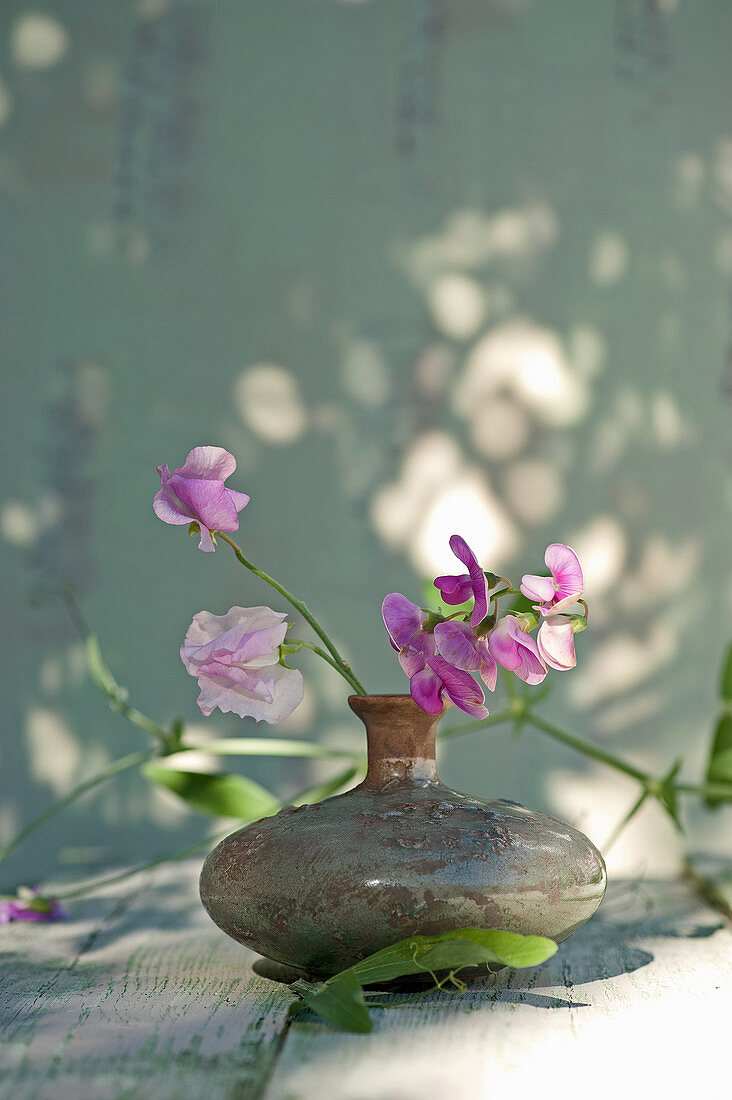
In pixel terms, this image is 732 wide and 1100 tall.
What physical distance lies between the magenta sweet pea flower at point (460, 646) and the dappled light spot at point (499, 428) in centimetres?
97

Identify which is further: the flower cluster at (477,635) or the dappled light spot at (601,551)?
the dappled light spot at (601,551)

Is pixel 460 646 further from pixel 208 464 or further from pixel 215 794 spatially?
pixel 215 794

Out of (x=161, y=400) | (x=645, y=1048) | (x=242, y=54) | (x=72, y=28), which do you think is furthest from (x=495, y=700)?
(x=72, y=28)

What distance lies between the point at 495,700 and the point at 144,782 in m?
0.58

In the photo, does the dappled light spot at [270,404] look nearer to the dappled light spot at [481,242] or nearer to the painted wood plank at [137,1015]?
the dappled light spot at [481,242]

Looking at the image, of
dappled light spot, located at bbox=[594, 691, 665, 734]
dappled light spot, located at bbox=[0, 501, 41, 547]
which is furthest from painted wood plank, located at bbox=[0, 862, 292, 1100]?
dappled light spot, located at bbox=[594, 691, 665, 734]

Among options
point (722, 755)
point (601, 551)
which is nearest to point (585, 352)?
point (601, 551)

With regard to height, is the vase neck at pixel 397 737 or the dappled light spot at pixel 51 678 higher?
the vase neck at pixel 397 737

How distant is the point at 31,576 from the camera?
1.63 meters

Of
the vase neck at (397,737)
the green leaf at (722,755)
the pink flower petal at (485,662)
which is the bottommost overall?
the green leaf at (722,755)

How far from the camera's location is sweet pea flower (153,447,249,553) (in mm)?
755

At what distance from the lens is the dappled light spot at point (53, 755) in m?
1.60

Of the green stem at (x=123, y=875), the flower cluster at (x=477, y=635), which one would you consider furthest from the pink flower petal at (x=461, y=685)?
the green stem at (x=123, y=875)

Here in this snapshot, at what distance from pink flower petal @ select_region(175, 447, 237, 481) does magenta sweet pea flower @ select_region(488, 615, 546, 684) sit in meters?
0.23
